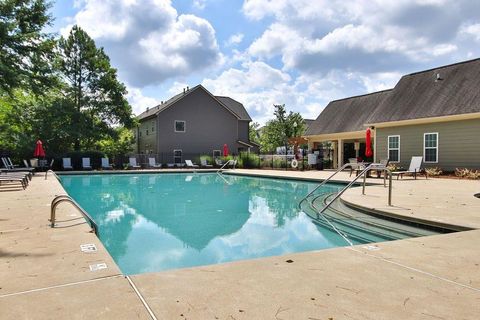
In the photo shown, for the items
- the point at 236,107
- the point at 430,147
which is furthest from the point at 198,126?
the point at 430,147

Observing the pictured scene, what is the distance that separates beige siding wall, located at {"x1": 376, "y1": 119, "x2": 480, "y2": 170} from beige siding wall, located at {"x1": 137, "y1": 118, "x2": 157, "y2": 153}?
1930 centimetres

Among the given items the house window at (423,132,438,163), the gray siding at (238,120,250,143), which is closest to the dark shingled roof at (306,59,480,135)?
the house window at (423,132,438,163)

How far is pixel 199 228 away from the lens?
7141 mm

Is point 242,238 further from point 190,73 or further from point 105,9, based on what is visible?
point 190,73

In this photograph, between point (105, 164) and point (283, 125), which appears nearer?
point (105, 164)

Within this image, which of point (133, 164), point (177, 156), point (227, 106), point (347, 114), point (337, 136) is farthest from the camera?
point (227, 106)

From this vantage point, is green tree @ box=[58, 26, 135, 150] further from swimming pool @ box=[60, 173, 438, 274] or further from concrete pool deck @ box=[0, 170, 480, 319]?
concrete pool deck @ box=[0, 170, 480, 319]

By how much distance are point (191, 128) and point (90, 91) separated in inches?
331

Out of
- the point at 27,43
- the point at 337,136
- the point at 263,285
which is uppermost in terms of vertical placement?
the point at 27,43

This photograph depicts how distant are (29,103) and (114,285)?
90.2ft

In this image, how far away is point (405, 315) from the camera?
7.62 feet

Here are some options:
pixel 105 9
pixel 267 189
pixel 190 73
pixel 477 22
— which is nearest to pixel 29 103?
pixel 190 73

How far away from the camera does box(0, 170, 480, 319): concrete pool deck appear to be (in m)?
2.37

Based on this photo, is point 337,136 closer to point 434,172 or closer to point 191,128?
point 434,172
